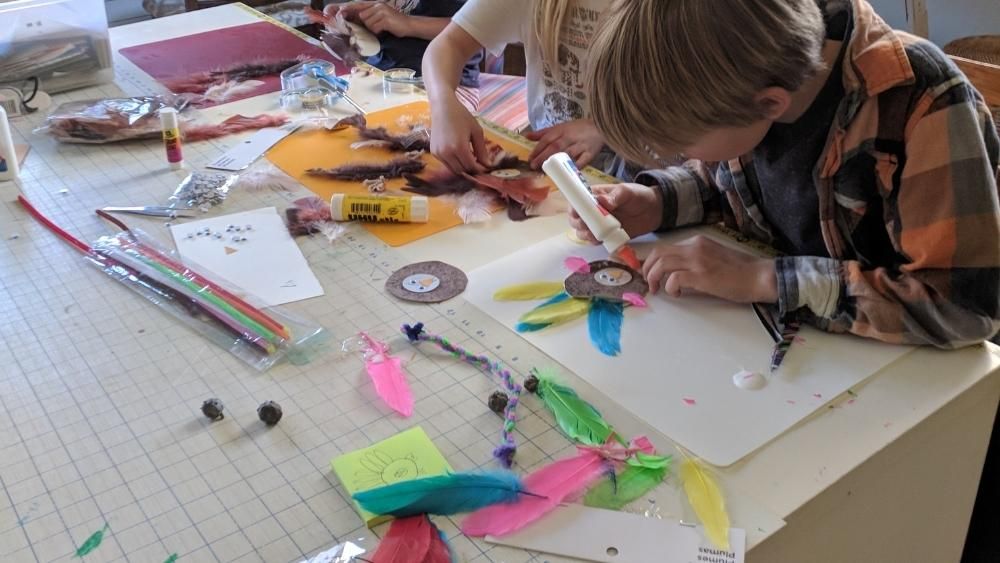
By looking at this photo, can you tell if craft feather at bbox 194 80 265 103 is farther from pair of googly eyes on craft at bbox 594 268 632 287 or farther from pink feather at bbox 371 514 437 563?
pink feather at bbox 371 514 437 563

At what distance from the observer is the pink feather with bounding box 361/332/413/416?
0.93 m

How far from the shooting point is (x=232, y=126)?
161cm

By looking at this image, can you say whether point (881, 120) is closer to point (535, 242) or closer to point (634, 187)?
point (634, 187)

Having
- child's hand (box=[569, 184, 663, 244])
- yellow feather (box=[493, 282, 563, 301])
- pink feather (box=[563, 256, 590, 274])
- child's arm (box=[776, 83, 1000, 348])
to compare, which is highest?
child's arm (box=[776, 83, 1000, 348])

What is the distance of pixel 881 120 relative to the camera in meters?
0.98

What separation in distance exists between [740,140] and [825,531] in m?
0.44

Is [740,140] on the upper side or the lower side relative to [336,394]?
upper

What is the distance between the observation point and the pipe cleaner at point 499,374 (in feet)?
2.78

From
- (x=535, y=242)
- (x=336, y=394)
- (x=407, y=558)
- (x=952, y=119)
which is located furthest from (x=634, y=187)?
(x=407, y=558)

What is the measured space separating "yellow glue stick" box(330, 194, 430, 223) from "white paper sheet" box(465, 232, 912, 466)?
8.2 inches

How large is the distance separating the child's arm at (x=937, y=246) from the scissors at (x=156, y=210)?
0.88 meters

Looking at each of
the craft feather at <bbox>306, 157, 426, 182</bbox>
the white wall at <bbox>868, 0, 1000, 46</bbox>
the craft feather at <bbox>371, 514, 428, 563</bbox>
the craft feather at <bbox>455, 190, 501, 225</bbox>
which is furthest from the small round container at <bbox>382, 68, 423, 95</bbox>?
the white wall at <bbox>868, 0, 1000, 46</bbox>

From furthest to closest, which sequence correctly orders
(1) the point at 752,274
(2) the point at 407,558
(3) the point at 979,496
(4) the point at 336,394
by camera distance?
1. (3) the point at 979,496
2. (1) the point at 752,274
3. (4) the point at 336,394
4. (2) the point at 407,558

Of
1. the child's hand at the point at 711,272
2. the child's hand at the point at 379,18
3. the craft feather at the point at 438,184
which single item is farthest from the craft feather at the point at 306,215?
the child's hand at the point at 379,18
